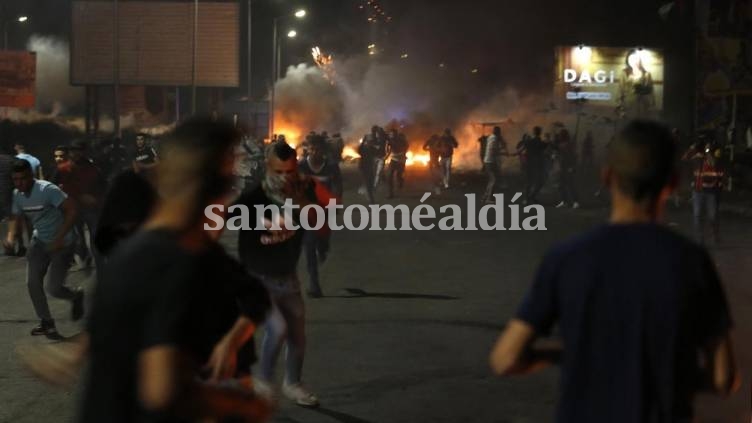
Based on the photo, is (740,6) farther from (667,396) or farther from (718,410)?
(667,396)

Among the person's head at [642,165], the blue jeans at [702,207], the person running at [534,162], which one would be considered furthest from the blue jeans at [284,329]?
the person running at [534,162]

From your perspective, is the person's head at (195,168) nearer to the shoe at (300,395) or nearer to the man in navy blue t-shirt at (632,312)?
the man in navy blue t-shirt at (632,312)

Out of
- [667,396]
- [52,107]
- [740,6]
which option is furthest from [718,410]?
[52,107]

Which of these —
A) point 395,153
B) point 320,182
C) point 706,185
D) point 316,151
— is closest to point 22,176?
point 320,182

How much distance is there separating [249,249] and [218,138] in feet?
10.8

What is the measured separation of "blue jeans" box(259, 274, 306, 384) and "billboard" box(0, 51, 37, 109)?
84.1ft

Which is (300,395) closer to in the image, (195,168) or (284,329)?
(284,329)

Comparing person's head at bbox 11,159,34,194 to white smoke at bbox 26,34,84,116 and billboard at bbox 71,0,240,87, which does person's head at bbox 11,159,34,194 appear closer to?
billboard at bbox 71,0,240,87

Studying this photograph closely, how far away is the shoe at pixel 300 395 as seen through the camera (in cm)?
586

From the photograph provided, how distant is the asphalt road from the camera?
19.0 ft

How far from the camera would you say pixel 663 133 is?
261 centimetres

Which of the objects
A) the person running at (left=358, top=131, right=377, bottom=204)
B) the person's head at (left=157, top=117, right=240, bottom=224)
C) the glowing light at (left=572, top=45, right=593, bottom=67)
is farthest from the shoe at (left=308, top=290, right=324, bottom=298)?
the glowing light at (left=572, top=45, right=593, bottom=67)

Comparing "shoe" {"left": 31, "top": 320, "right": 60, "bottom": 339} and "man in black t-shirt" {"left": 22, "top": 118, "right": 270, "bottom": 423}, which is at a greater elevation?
"man in black t-shirt" {"left": 22, "top": 118, "right": 270, "bottom": 423}

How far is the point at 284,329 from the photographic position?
5699mm
